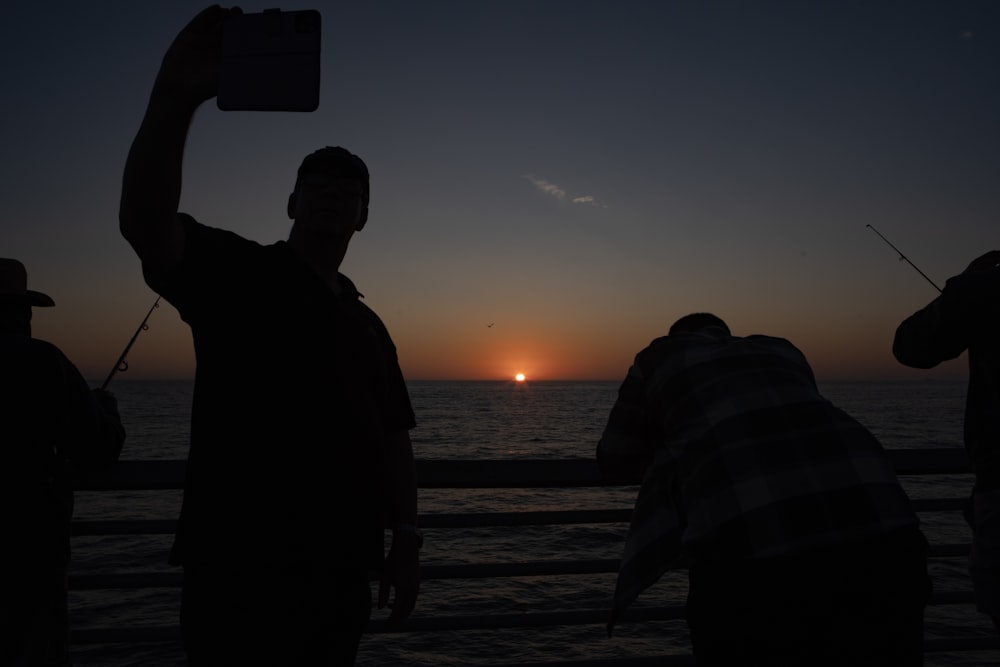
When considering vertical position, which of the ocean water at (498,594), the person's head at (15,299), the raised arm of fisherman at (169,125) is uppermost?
the raised arm of fisherman at (169,125)

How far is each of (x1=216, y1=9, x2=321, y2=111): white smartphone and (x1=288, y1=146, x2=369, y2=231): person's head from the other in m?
0.69

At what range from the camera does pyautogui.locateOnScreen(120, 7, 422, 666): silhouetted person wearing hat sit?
1491 mm

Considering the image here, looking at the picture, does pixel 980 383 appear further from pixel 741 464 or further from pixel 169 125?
pixel 169 125

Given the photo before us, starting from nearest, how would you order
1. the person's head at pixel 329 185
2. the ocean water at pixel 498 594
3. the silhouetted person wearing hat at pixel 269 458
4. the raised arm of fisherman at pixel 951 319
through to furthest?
the silhouetted person wearing hat at pixel 269 458 → the person's head at pixel 329 185 → the raised arm of fisherman at pixel 951 319 → the ocean water at pixel 498 594

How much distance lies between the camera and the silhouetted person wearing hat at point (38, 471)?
83.0 inches

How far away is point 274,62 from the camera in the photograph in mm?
1244

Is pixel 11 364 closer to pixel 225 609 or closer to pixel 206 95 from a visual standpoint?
pixel 225 609

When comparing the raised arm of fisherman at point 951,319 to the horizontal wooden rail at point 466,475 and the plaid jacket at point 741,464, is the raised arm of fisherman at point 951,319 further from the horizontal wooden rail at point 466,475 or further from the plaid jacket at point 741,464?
the plaid jacket at point 741,464

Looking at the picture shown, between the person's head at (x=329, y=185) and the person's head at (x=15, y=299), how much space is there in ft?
3.84

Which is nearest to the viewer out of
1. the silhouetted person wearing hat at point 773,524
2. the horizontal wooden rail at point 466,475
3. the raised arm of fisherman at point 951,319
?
the silhouetted person wearing hat at point 773,524

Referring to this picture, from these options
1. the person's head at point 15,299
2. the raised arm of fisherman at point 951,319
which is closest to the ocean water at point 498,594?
the raised arm of fisherman at point 951,319

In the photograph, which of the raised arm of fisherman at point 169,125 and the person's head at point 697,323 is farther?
the person's head at point 697,323

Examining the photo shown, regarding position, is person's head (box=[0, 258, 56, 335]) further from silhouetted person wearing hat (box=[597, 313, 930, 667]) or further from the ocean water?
the ocean water

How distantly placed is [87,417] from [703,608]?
214 centimetres
